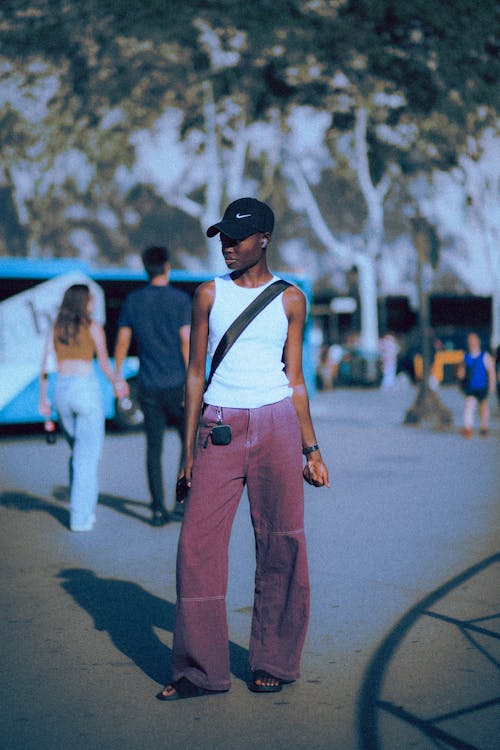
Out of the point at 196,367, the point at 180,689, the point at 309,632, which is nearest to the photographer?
the point at 180,689

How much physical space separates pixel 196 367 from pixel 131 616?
1621 mm

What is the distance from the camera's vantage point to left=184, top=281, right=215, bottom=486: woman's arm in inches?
163

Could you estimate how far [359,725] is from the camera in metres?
3.75

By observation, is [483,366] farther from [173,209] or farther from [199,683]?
[173,209]

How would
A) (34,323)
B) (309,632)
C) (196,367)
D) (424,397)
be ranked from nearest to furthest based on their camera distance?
1. (196,367)
2. (309,632)
3. (424,397)
4. (34,323)

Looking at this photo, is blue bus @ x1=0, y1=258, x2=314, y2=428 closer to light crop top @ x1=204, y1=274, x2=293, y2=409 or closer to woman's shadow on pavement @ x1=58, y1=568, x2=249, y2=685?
woman's shadow on pavement @ x1=58, y1=568, x2=249, y2=685

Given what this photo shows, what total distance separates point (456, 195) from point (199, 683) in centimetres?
2964

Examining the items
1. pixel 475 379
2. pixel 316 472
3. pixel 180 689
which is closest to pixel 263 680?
pixel 180 689

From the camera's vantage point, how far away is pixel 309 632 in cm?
502

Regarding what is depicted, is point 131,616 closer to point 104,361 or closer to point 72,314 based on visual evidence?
point 104,361

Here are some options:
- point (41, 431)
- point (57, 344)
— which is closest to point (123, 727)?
point (57, 344)

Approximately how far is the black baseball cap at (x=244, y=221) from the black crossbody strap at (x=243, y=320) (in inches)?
9.0

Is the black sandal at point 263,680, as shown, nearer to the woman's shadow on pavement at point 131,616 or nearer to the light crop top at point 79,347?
the woman's shadow on pavement at point 131,616

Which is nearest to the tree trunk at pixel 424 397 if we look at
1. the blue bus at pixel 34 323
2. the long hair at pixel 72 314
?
the blue bus at pixel 34 323
